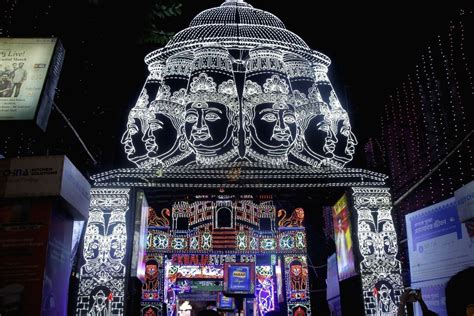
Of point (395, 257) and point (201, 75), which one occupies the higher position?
point (201, 75)

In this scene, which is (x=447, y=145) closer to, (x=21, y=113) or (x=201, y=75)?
(x=201, y=75)

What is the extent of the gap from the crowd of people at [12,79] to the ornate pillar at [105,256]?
11.1 ft

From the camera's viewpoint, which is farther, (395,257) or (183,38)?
(183,38)

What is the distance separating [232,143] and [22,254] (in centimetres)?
544

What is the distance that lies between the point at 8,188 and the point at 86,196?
3.20 ft

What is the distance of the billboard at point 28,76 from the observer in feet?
17.0

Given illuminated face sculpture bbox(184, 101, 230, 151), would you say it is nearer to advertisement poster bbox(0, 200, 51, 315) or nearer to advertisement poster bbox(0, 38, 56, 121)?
advertisement poster bbox(0, 38, 56, 121)

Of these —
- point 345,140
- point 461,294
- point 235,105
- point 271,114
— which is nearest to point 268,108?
point 271,114

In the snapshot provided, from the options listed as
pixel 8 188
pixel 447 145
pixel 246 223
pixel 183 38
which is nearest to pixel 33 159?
pixel 8 188

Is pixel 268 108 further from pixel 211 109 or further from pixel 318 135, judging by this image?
pixel 318 135

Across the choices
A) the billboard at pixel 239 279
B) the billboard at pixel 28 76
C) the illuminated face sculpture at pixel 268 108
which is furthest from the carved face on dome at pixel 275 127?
the billboard at pixel 28 76

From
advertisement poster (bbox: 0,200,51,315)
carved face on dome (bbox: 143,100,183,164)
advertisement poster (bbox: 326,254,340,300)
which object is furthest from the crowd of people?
advertisement poster (bbox: 326,254,340,300)

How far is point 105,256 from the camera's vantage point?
801 centimetres

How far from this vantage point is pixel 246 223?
14.6m
